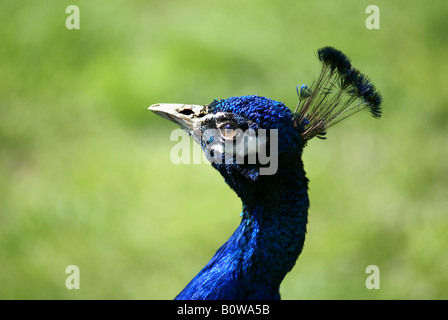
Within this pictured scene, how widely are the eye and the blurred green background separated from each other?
1.63 meters

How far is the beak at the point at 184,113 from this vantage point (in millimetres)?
1949

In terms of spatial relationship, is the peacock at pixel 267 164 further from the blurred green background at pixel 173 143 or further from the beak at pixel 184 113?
the blurred green background at pixel 173 143

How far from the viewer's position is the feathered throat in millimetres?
1860

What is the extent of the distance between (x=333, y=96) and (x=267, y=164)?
0.30 m

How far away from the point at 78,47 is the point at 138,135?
99cm

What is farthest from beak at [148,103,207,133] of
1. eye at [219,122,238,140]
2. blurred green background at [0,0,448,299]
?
blurred green background at [0,0,448,299]

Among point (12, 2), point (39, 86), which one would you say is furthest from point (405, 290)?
point (12, 2)

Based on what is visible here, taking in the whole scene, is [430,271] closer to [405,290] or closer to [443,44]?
[405,290]

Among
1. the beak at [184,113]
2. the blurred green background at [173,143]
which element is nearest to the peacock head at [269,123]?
the beak at [184,113]

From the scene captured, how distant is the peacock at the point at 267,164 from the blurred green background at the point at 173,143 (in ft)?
4.81

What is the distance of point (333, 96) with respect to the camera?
1900mm

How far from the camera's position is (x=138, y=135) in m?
4.18

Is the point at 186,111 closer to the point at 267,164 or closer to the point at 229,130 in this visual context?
the point at 229,130

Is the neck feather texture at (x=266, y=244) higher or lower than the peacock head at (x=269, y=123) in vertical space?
lower
